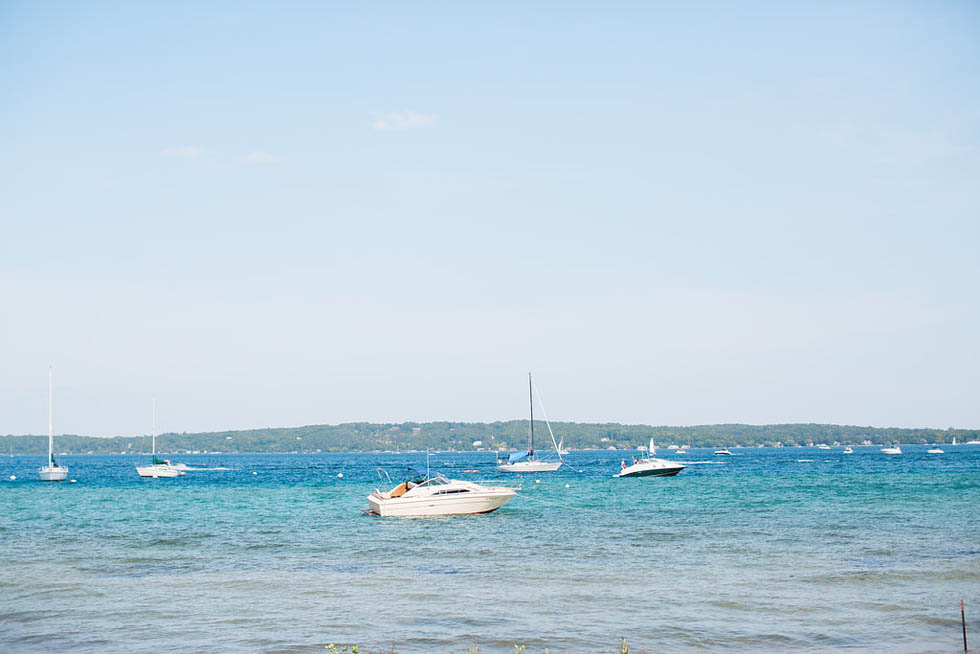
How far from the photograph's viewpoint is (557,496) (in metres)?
61.3

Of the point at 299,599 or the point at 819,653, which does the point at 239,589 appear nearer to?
the point at 299,599

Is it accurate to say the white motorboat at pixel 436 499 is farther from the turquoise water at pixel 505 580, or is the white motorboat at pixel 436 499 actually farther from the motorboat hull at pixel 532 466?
the motorboat hull at pixel 532 466

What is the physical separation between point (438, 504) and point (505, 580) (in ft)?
62.0

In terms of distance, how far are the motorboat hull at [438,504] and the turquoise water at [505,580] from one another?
3.24ft

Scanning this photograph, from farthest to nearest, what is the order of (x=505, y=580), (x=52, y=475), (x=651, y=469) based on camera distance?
(x=52, y=475)
(x=651, y=469)
(x=505, y=580)

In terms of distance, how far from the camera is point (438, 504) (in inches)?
1709

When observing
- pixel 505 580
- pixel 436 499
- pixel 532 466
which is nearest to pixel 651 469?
pixel 532 466

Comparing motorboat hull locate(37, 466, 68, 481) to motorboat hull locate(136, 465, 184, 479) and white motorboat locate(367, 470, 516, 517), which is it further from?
white motorboat locate(367, 470, 516, 517)

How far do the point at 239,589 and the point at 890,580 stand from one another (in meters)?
17.4

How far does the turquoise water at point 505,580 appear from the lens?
1814 cm

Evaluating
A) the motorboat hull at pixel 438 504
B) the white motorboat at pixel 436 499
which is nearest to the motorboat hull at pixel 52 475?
the white motorboat at pixel 436 499

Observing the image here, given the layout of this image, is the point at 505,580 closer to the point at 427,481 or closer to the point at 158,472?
the point at 427,481

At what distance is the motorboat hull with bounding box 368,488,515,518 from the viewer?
43.1 m

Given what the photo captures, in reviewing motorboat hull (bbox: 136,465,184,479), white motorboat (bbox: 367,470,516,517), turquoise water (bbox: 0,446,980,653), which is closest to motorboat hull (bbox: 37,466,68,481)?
motorboat hull (bbox: 136,465,184,479)
